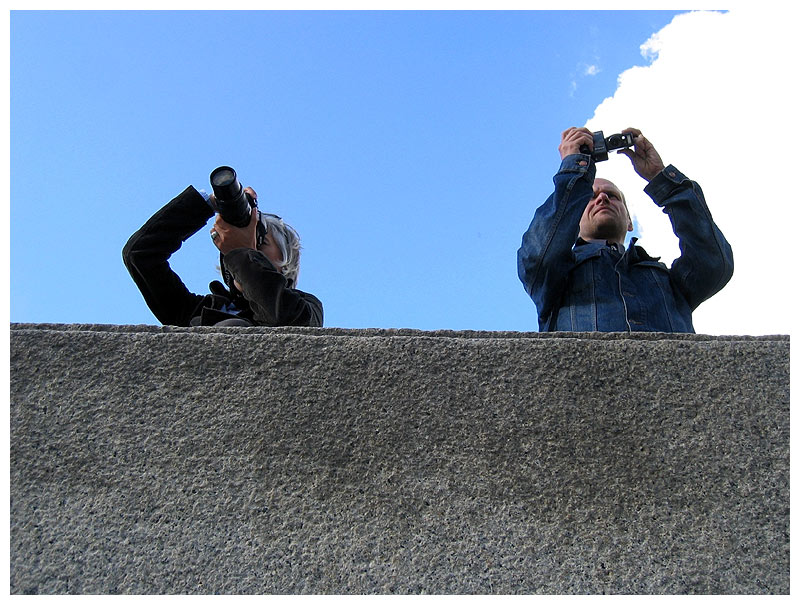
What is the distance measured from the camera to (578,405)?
1649mm

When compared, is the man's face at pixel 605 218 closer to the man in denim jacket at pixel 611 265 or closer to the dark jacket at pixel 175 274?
the man in denim jacket at pixel 611 265

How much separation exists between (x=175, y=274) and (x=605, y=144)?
59.3 inches

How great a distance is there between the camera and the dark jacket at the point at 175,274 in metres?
2.48

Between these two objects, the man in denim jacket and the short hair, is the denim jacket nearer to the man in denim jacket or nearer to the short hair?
the man in denim jacket

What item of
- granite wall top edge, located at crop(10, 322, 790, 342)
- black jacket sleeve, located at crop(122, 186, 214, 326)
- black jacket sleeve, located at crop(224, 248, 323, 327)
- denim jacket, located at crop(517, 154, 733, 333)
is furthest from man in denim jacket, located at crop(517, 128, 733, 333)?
black jacket sleeve, located at crop(122, 186, 214, 326)

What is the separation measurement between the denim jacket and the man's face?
0.18 m

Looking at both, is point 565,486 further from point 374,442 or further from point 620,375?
point 374,442

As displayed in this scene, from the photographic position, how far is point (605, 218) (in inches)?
106

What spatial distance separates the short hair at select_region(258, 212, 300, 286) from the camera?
109 inches

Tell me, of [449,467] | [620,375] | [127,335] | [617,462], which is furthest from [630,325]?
[127,335]

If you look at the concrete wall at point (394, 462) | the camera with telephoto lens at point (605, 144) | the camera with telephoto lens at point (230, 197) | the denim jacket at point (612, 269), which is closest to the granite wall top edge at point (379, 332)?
the concrete wall at point (394, 462)

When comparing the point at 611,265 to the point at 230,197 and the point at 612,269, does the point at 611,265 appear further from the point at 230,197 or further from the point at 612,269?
the point at 230,197

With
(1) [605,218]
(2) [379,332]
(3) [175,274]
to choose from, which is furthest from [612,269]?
(3) [175,274]

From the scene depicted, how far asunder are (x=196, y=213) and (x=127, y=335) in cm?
96
